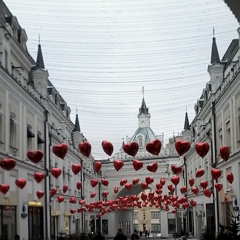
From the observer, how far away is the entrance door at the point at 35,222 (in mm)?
28609

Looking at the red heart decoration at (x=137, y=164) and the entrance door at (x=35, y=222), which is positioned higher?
the red heart decoration at (x=137, y=164)

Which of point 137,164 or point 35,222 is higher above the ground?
point 137,164

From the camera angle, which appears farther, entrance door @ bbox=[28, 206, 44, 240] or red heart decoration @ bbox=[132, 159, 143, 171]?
entrance door @ bbox=[28, 206, 44, 240]

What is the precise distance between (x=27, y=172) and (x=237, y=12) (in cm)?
2115

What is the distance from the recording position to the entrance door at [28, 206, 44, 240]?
2861 cm

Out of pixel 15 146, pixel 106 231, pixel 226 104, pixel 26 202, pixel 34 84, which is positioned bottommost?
pixel 106 231

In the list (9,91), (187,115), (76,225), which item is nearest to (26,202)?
(9,91)

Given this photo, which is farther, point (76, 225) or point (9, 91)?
point (76, 225)

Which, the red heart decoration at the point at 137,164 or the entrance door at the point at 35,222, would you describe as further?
the entrance door at the point at 35,222

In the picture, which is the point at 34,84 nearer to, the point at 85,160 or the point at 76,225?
the point at 76,225

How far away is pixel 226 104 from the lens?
92.7 ft

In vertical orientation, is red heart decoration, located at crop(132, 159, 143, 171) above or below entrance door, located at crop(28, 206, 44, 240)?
above

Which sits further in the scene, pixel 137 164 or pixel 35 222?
pixel 35 222

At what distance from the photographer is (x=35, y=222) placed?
98.6 ft
